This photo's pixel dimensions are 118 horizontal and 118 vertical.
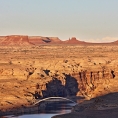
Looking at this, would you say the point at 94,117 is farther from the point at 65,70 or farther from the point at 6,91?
the point at 65,70

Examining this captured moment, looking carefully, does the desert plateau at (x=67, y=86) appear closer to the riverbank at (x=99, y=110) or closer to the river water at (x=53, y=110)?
the riverbank at (x=99, y=110)

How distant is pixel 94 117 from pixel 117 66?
54.4m

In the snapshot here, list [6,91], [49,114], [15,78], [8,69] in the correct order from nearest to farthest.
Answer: [49,114] < [6,91] < [15,78] < [8,69]

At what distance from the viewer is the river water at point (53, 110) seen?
229ft

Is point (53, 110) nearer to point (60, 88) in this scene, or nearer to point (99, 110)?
point (99, 110)

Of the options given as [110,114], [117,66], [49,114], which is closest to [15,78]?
[117,66]

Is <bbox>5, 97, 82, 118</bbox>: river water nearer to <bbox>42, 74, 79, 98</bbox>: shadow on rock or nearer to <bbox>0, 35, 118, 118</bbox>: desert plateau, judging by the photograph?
<bbox>0, 35, 118, 118</bbox>: desert plateau

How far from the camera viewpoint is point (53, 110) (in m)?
75.9

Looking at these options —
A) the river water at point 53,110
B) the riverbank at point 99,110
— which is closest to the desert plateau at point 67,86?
the riverbank at point 99,110

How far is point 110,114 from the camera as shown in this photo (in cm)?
5969

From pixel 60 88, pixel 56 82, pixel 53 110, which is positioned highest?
pixel 56 82

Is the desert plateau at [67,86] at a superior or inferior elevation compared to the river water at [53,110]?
superior

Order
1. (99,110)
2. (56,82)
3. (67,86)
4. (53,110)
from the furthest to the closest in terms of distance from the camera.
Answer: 1. (67,86)
2. (56,82)
3. (53,110)
4. (99,110)

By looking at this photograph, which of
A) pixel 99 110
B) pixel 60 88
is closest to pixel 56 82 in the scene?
pixel 60 88
